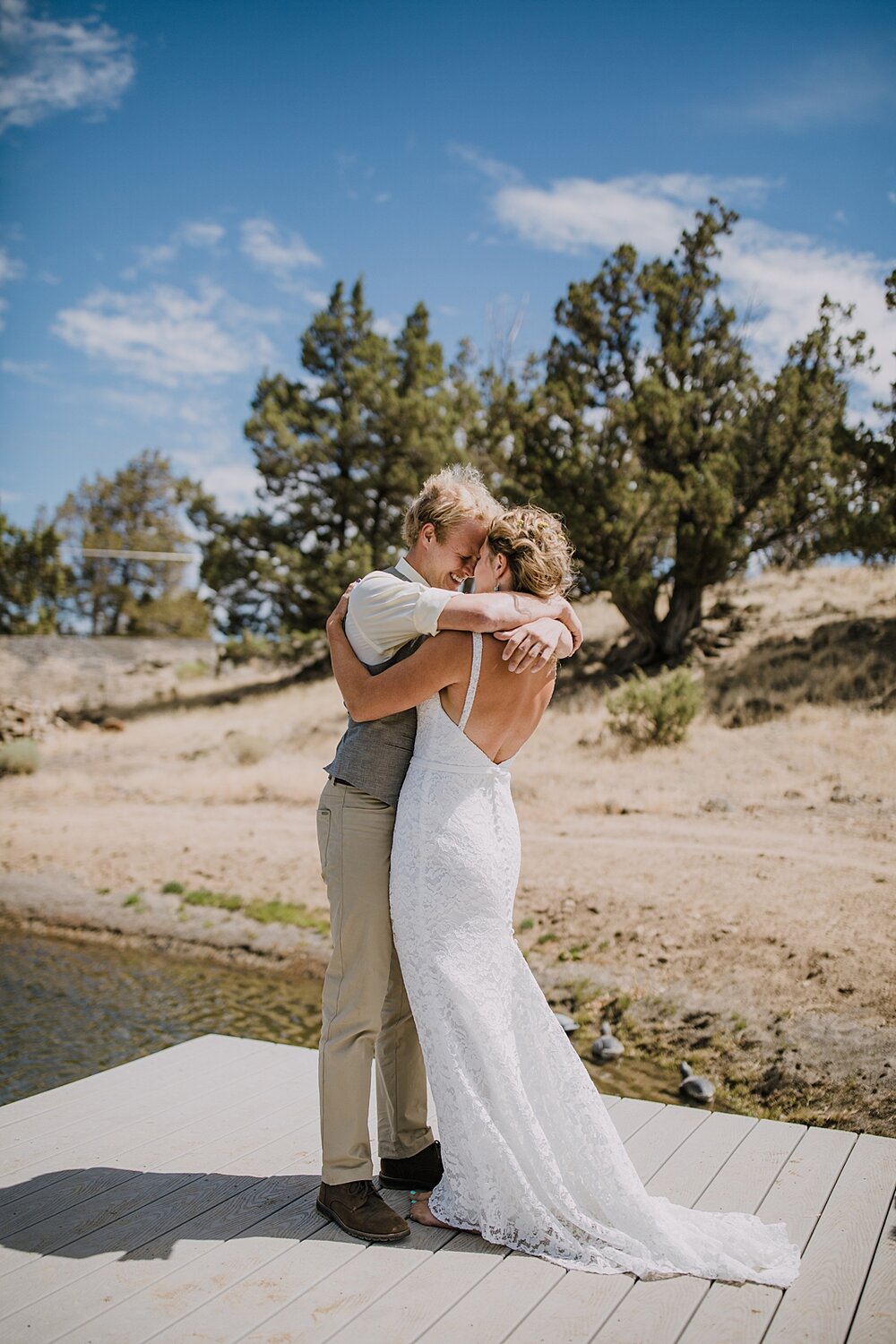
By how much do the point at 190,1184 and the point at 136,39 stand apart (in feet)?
61.3

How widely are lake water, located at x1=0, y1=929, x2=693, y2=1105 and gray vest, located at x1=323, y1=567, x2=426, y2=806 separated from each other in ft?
11.4

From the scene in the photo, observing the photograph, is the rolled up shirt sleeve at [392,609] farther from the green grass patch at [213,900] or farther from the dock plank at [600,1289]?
the green grass patch at [213,900]

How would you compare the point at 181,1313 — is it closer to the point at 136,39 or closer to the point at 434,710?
the point at 434,710

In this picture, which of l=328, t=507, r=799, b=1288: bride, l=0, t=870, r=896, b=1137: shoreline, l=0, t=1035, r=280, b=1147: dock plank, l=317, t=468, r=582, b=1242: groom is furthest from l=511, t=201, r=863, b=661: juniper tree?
l=328, t=507, r=799, b=1288: bride

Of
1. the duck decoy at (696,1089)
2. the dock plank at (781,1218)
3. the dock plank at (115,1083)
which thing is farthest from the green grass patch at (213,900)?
the dock plank at (781,1218)

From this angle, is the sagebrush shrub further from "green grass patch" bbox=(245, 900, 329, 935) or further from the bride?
the bride

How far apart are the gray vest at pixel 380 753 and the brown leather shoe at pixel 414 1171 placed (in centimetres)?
108

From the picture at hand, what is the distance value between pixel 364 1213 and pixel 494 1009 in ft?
2.02

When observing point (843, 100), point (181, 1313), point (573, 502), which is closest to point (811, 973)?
point (181, 1313)

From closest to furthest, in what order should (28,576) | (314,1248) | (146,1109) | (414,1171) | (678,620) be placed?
Answer: (314,1248) < (414,1171) < (146,1109) < (678,620) < (28,576)

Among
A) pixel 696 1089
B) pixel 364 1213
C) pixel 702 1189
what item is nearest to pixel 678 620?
pixel 696 1089

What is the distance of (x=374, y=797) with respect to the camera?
111 inches

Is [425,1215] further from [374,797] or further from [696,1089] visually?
[696,1089]

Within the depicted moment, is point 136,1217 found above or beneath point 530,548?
beneath
